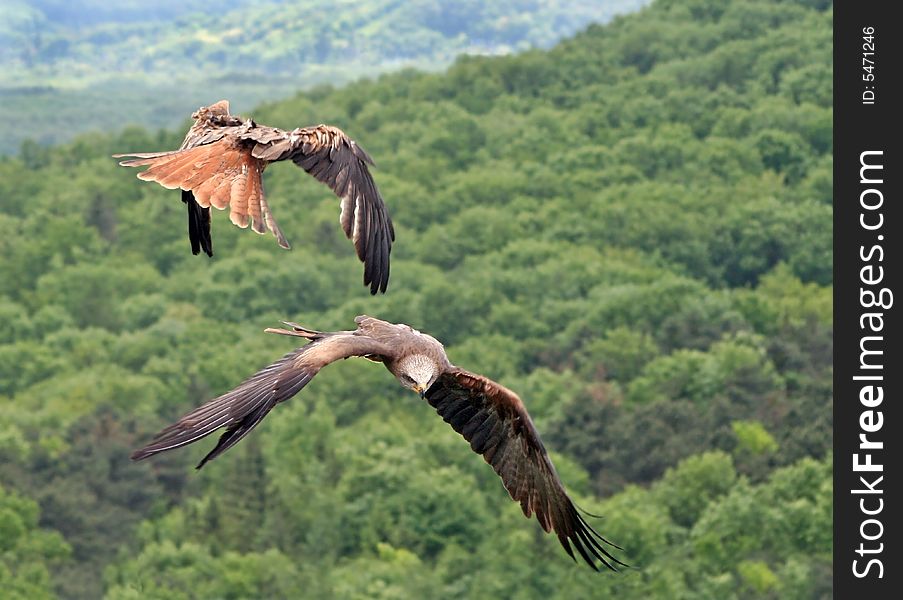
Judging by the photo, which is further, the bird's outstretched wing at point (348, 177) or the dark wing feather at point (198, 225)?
the dark wing feather at point (198, 225)

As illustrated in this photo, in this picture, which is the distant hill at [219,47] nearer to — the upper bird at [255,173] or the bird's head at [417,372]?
the upper bird at [255,173]

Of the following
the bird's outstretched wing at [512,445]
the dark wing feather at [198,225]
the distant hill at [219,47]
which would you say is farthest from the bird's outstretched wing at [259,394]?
the distant hill at [219,47]

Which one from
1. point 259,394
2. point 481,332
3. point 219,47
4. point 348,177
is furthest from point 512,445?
point 219,47

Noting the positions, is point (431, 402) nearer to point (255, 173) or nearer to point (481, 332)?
point (255, 173)

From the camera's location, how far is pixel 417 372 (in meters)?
11.3

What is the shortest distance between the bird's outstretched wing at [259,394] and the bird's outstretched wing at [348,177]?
4.88 ft

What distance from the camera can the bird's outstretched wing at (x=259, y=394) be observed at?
970cm

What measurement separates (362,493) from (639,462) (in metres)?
10.4

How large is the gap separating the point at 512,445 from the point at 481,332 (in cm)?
7298

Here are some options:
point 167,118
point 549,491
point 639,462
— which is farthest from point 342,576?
point 167,118

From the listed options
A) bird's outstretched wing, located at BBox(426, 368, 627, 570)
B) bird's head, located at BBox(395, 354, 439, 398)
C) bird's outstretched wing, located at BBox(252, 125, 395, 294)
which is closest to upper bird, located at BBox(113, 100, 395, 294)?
bird's outstretched wing, located at BBox(252, 125, 395, 294)

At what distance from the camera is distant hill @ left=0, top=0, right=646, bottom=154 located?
149125 millimetres

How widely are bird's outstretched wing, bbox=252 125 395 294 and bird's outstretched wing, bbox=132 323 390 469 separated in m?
1.49
